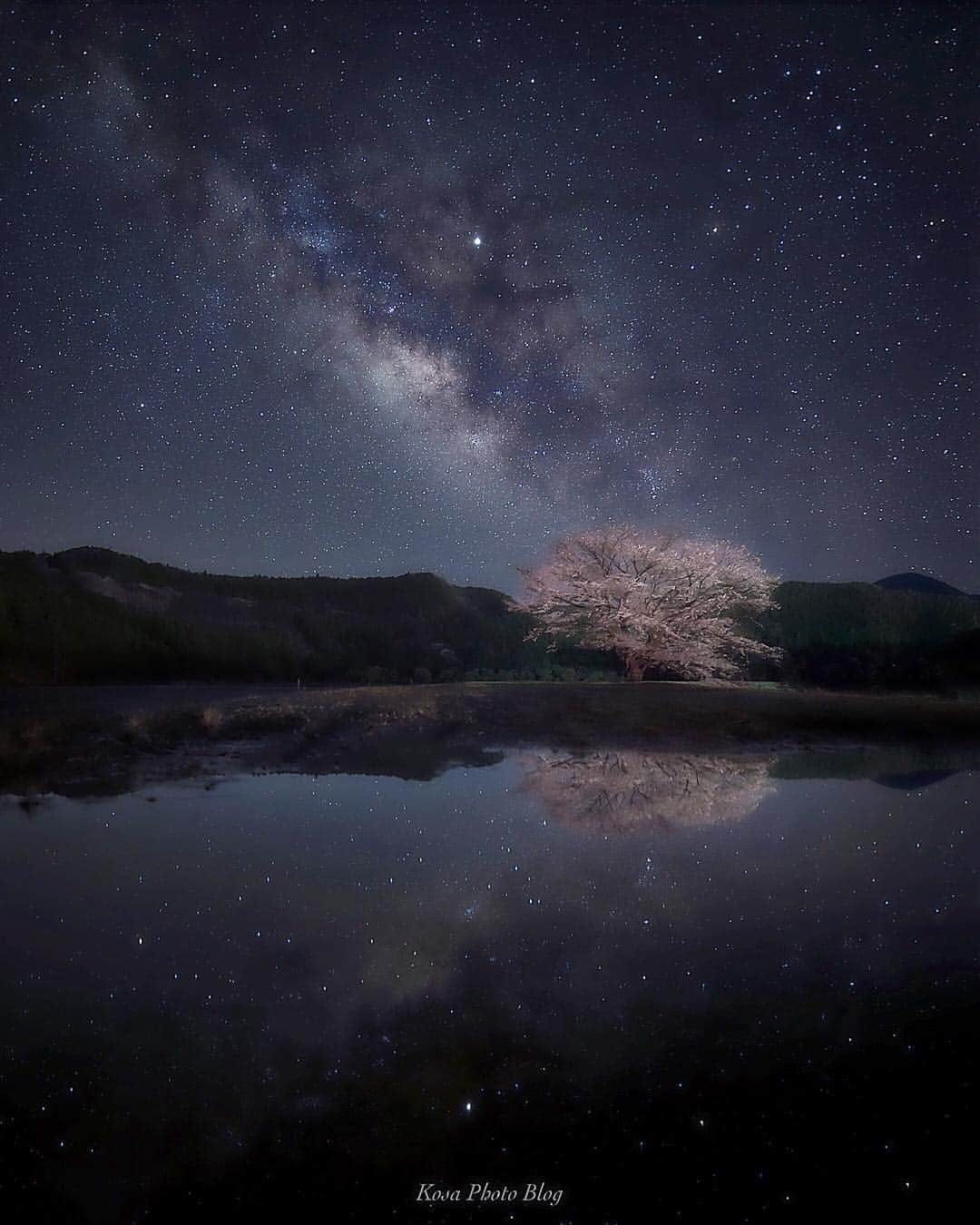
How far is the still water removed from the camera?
3.21m

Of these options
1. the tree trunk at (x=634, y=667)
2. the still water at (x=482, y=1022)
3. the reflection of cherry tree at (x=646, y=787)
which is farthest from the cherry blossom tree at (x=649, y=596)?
the still water at (x=482, y=1022)

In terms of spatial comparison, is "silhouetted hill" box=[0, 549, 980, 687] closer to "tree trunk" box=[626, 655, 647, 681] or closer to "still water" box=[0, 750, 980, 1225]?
"tree trunk" box=[626, 655, 647, 681]

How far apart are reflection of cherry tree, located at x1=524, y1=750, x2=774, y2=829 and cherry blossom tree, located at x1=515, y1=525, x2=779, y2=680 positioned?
16.1 meters

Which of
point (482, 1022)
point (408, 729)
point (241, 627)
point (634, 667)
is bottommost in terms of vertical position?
point (482, 1022)

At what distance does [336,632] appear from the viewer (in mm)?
67875

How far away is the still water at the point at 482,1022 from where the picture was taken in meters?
3.21

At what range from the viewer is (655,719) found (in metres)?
18.4

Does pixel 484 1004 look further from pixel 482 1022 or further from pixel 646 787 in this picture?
pixel 646 787

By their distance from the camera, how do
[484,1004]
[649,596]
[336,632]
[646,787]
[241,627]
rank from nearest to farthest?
[484,1004] < [646,787] < [649,596] < [241,627] < [336,632]

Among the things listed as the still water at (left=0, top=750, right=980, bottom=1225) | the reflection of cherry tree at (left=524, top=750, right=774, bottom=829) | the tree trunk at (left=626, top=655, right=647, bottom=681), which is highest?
the tree trunk at (left=626, top=655, right=647, bottom=681)

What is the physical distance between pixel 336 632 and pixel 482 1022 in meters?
65.4

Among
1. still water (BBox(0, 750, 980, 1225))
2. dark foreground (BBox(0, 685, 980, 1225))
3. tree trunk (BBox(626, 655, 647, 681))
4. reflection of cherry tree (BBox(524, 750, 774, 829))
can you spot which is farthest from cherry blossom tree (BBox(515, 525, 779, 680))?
still water (BBox(0, 750, 980, 1225))

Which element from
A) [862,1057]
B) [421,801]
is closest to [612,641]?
[421,801]

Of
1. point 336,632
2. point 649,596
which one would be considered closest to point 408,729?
point 649,596
